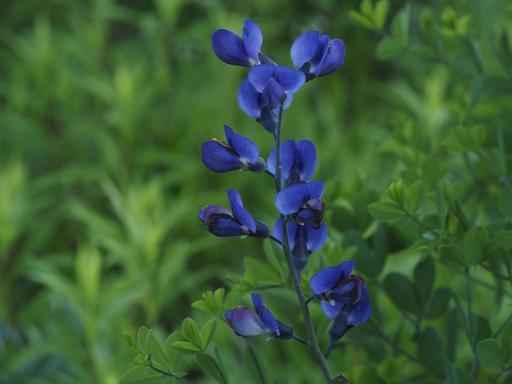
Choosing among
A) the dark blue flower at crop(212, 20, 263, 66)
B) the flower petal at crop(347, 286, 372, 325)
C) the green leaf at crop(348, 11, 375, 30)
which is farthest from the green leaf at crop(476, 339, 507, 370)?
the green leaf at crop(348, 11, 375, 30)

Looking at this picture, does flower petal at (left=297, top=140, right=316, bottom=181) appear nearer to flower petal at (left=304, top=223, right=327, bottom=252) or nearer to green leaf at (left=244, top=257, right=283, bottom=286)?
flower petal at (left=304, top=223, right=327, bottom=252)

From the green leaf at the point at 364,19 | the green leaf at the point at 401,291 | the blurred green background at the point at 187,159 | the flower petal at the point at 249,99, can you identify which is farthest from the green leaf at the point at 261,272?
the green leaf at the point at 364,19

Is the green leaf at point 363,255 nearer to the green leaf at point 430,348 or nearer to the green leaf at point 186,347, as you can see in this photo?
the green leaf at point 430,348

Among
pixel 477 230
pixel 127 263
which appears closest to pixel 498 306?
pixel 477 230

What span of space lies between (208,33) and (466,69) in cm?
135

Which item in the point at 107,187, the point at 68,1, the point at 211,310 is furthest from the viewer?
the point at 68,1

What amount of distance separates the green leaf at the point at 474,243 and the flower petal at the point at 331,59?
7.9 inches

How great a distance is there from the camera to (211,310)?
0.87 m

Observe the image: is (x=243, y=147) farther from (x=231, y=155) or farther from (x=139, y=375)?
(x=139, y=375)

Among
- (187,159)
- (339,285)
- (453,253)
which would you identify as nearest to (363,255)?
(453,253)

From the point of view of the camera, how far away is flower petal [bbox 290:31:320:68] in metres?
0.81

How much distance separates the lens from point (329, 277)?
0.77 metres

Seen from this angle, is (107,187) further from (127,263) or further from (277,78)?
(277,78)

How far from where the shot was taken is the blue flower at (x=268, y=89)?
769 mm
